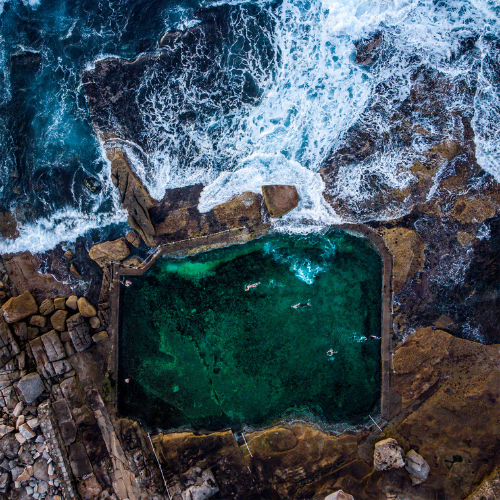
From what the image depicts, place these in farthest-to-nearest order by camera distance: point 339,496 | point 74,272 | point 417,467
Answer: point 74,272 < point 417,467 < point 339,496

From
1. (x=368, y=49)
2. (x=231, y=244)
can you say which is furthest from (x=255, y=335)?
(x=368, y=49)

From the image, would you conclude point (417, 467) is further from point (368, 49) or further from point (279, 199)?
point (368, 49)

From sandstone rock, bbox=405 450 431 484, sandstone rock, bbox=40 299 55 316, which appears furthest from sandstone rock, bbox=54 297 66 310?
sandstone rock, bbox=405 450 431 484

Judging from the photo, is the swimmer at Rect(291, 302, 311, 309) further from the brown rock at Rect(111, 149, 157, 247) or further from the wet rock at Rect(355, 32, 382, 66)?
the wet rock at Rect(355, 32, 382, 66)

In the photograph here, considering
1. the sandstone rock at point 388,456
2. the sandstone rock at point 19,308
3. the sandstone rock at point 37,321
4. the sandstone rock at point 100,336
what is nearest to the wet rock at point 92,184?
the sandstone rock at point 19,308

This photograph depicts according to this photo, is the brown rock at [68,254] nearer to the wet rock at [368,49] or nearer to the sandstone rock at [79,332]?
the sandstone rock at [79,332]

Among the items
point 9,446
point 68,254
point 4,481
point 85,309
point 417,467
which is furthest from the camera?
point 68,254
